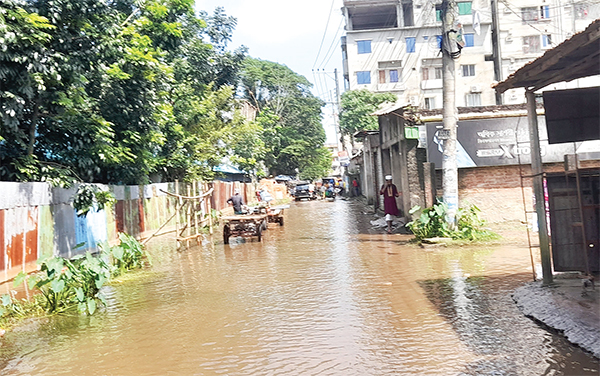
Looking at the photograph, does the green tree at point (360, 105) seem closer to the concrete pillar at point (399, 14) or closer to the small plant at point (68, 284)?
the concrete pillar at point (399, 14)

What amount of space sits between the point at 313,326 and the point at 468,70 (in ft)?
161

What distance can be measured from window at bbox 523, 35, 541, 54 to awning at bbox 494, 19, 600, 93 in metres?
47.5

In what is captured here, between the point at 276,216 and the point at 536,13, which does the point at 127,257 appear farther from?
the point at 536,13

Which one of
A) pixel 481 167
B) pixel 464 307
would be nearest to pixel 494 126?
pixel 481 167

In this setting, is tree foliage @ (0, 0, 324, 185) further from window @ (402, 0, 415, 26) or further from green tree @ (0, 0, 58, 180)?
window @ (402, 0, 415, 26)

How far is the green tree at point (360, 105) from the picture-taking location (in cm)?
4841

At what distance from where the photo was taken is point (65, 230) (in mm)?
12836

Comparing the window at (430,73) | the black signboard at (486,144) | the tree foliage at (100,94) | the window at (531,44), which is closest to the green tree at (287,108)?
the window at (430,73)

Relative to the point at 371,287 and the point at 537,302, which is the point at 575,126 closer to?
the point at 537,302

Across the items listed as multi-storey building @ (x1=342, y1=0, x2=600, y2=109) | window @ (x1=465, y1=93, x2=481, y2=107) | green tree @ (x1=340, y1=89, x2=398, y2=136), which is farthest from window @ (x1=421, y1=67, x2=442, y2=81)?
green tree @ (x1=340, y1=89, x2=398, y2=136)

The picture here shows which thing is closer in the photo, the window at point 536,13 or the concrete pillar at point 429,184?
the concrete pillar at point 429,184

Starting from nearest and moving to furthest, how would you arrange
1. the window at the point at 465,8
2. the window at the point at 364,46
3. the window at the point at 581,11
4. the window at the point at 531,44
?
the window at the point at 581,11
the window at the point at 531,44
the window at the point at 465,8
the window at the point at 364,46

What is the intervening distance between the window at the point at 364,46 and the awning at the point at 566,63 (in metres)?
47.9

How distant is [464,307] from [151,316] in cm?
442
